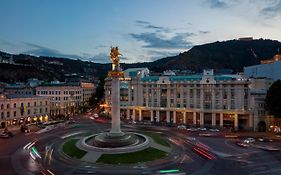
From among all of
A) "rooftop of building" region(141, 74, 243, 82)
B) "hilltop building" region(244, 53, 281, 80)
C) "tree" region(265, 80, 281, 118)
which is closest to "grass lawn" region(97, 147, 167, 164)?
"tree" region(265, 80, 281, 118)

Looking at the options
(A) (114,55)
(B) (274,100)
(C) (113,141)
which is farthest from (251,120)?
(A) (114,55)

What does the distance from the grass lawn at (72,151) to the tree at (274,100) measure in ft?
194

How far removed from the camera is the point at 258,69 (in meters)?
133

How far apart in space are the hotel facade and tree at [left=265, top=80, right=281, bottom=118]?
850 centimetres

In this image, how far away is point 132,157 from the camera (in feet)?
191

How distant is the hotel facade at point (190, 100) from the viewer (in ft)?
328

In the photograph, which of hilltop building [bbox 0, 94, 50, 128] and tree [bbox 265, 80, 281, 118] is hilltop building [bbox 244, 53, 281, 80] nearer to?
tree [bbox 265, 80, 281, 118]

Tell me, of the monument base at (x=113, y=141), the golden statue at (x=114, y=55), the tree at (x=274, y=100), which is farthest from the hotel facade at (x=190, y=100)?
the monument base at (x=113, y=141)

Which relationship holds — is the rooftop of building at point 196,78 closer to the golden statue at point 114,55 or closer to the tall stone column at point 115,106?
the tall stone column at point 115,106

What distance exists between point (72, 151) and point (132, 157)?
1437 centimetres

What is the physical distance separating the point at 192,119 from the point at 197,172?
6074 cm

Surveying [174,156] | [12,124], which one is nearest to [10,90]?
[12,124]

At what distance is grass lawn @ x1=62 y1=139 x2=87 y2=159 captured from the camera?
60.0 m

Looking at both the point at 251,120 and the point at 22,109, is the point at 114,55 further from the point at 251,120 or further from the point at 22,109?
the point at 22,109
